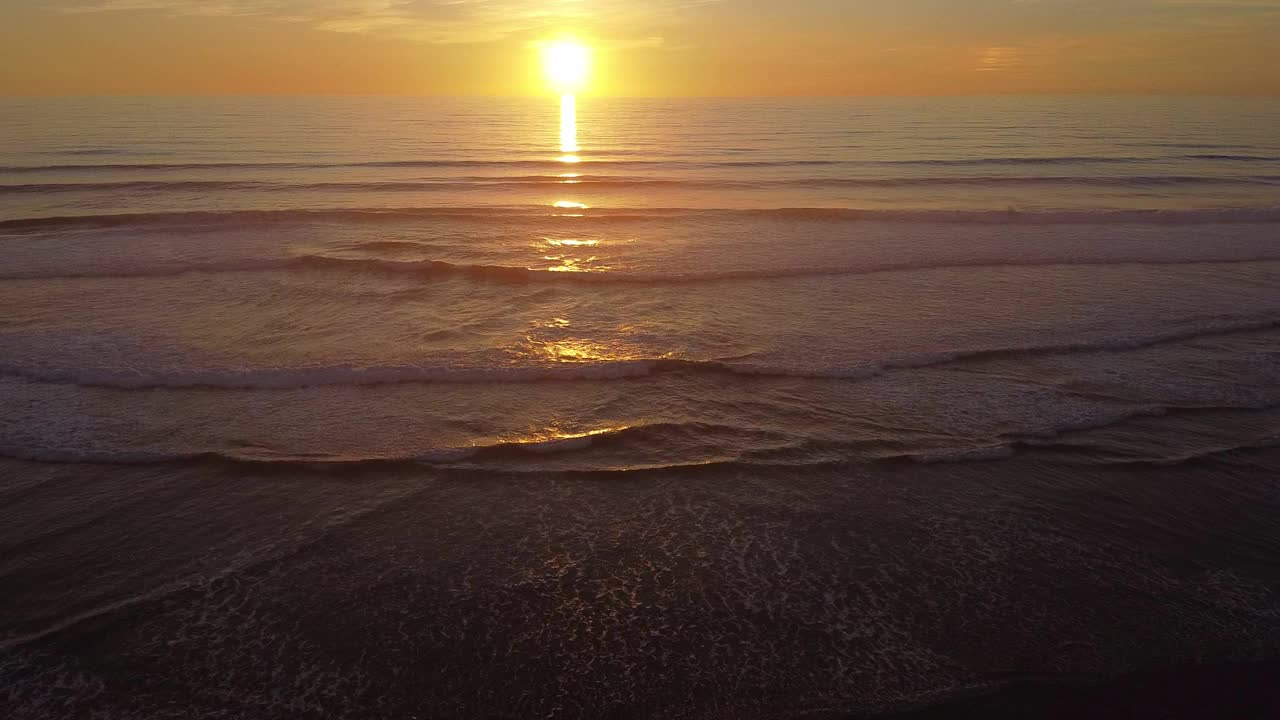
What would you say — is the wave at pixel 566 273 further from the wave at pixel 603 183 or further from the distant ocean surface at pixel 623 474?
the wave at pixel 603 183

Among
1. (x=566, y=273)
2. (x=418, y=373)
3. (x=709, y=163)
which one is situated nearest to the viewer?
(x=418, y=373)

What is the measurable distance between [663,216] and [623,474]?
42.0 ft

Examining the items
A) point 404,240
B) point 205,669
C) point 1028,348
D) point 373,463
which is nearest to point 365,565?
point 205,669

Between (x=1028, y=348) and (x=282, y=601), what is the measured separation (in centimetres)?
776

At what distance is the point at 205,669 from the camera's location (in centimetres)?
→ 367

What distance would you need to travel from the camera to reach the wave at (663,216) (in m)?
16.5

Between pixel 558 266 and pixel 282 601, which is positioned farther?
pixel 558 266

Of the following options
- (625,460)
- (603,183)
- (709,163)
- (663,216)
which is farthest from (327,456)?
(709,163)

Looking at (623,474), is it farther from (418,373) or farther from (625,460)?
(418,373)

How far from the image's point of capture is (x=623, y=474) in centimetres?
559

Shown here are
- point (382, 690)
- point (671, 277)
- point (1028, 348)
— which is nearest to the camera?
point (382, 690)

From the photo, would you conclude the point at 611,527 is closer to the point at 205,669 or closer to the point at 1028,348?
the point at 205,669

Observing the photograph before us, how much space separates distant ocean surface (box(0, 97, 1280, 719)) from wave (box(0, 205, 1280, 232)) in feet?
8.41

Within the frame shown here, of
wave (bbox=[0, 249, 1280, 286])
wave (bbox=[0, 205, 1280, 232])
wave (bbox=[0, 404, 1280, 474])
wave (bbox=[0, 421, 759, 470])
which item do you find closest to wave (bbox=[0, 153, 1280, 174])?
wave (bbox=[0, 205, 1280, 232])
